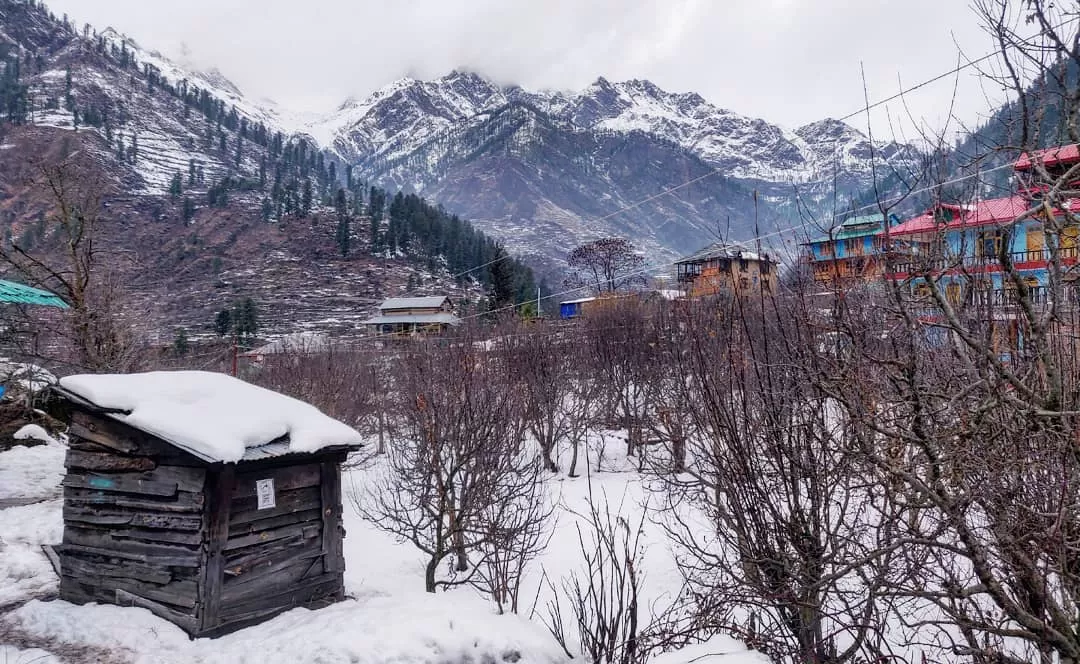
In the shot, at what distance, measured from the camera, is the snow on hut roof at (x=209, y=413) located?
6.89 meters

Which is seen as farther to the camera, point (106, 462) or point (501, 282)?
point (501, 282)

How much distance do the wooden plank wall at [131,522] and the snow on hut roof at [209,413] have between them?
369 millimetres

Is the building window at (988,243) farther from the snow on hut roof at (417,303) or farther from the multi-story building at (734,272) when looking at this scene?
the snow on hut roof at (417,303)

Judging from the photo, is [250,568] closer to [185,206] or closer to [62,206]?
[62,206]

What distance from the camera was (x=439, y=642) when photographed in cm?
658

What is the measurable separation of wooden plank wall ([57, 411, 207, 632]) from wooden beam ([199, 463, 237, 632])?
8 cm

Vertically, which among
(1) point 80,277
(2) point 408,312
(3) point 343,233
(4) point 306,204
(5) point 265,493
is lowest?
(5) point 265,493

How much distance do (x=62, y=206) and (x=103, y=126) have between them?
184787 millimetres

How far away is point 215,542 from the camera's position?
7.09 metres

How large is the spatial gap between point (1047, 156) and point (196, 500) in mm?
8783

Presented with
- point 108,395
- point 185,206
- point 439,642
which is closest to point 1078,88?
point 439,642

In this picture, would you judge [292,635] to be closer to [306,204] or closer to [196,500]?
[196,500]

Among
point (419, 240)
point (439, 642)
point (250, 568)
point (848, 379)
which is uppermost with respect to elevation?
point (419, 240)

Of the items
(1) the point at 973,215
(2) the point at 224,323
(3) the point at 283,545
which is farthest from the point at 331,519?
Answer: (2) the point at 224,323
